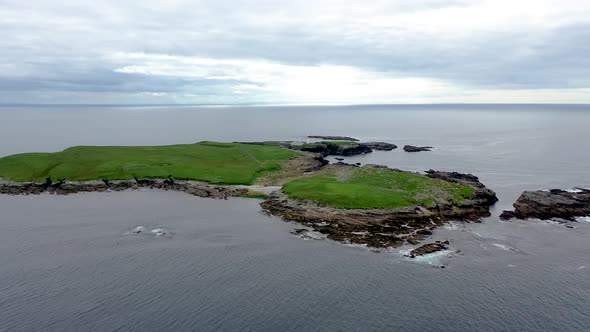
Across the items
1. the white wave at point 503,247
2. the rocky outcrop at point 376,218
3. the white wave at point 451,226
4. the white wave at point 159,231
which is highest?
the white wave at point 159,231

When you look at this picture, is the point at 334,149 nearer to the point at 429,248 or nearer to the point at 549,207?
the point at 549,207

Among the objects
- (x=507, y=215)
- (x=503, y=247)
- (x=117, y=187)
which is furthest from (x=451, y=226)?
(x=117, y=187)

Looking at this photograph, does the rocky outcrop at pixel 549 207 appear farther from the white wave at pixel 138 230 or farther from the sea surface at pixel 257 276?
the white wave at pixel 138 230

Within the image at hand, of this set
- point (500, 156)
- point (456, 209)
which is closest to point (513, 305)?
point (456, 209)

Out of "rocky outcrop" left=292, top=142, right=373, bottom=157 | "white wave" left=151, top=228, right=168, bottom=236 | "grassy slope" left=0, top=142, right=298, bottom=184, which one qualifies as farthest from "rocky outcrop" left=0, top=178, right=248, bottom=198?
"rocky outcrop" left=292, top=142, right=373, bottom=157

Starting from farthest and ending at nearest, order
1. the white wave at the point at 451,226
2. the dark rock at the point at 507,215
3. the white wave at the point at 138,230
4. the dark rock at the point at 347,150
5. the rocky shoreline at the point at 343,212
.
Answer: the dark rock at the point at 347,150, the dark rock at the point at 507,215, the white wave at the point at 451,226, the white wave at the point at 138,230, the rocky shoreline at the point at 343,212

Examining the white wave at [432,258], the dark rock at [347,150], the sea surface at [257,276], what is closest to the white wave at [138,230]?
the sea surface at [257,276]

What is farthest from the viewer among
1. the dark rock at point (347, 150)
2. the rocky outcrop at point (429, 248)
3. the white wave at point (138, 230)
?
the dark rock at point (347, 150)

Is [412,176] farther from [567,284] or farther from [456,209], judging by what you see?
[567,284]

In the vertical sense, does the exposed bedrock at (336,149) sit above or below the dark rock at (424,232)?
above
